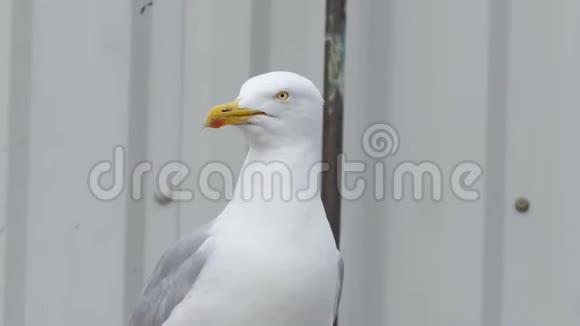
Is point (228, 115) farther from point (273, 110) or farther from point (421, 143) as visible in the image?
point (421, 143)

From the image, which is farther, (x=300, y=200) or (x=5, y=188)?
(x=5, y=188)

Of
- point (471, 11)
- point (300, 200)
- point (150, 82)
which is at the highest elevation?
point (471, 11)

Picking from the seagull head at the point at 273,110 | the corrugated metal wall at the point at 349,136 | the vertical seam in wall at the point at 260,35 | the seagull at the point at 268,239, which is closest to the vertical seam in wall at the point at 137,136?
the corrugated metal wall at the point at 349,136

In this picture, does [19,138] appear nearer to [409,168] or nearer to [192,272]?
[192,272]

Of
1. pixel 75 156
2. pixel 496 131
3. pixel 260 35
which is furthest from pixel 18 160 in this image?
pixel 496 131

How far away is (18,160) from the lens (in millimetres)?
2752

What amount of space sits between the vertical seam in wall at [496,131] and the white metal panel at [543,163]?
0.01 metres

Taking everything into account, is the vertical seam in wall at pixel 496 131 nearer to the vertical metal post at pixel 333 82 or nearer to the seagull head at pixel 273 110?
the vertical metal post at pixel 333 82

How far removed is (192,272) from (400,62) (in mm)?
715

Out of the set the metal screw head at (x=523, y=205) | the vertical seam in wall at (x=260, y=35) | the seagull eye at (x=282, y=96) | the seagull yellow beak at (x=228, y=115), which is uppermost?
the vertical seam in wall at (x=260, y=35)

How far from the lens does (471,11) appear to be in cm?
254

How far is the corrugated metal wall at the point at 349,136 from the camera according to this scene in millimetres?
2502

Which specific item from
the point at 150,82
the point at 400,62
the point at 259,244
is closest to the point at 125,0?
the point at 150,82

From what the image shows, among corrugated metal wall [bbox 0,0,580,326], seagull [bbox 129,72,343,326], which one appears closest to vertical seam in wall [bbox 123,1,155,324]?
corrugated metal wall [bbox 0,0,580,326]
